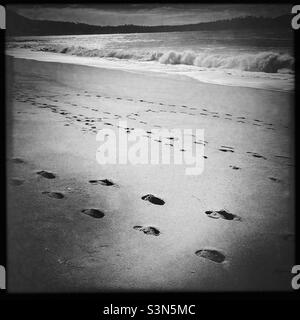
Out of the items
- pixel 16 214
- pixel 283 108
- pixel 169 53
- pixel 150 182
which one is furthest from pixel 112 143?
pixel 169 53

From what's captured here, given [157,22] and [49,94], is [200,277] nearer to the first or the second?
[157,22]

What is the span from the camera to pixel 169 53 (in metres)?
5.20

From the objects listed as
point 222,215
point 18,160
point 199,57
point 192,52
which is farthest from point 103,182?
point 199,57

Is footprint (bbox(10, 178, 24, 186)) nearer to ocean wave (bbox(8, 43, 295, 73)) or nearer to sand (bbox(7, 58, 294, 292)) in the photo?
sand (bbox(7, 58, 294, 292))

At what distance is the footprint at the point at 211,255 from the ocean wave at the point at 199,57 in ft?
9.75

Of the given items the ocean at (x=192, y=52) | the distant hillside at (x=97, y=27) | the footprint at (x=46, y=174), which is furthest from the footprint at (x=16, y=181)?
the ocean at (x=192, y=52)

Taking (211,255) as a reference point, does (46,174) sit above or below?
above

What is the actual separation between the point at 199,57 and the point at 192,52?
43 cm

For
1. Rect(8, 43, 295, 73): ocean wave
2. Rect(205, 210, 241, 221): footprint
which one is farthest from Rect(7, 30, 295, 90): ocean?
Rect(205, 210, 241, 221): footprint

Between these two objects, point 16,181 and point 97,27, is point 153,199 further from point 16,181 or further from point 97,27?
point 97,27

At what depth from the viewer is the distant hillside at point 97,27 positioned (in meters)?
2.83

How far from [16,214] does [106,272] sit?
2.46 ft

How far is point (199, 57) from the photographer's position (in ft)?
18.9

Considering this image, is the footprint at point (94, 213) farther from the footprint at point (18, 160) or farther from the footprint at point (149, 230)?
the footprint at point (18, 160)
